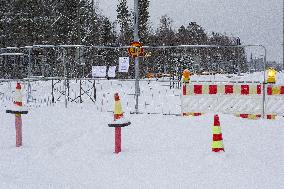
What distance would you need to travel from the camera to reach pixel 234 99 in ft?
43.7

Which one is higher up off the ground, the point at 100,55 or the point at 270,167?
the point at 100,55

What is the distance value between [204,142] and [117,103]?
6.71 ft

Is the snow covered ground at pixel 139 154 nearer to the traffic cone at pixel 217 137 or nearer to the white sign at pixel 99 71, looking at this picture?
the traffic cone at pixel 217 137

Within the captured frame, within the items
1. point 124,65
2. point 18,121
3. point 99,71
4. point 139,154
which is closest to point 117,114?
point 139,154

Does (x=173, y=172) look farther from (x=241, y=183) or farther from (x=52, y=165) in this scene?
(x=52, y=165)

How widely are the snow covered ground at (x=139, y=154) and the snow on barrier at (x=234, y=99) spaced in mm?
619

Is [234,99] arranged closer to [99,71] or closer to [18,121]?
[18,121]

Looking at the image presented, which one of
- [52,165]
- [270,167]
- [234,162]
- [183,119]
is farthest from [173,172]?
[183,119]

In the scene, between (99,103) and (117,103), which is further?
(99,103)

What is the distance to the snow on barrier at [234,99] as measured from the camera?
1309cm

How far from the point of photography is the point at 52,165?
757cm

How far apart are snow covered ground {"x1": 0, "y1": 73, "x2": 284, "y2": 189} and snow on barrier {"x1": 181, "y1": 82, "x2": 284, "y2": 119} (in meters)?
0.62

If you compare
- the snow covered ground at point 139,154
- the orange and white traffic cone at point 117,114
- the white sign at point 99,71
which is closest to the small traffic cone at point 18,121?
the snow covered ground at point 139,154

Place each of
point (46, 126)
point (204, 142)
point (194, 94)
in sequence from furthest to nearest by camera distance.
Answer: point (194, 94)
point (46, 126)
point (204, 142)
